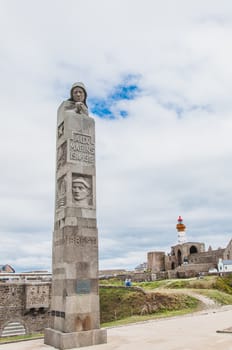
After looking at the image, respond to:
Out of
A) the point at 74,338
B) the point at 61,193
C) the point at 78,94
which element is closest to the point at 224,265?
the point at 61,193

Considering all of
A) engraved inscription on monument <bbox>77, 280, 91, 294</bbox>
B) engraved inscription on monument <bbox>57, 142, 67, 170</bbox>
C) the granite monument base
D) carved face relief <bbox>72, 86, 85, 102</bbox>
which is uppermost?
A: carved face relief <bbox>72, 86, 85, 102</bbox>

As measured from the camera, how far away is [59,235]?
1064 cm

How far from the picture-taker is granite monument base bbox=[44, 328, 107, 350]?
9477mm

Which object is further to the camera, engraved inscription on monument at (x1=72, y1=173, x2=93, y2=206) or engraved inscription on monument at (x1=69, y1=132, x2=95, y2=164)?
engraved inscription on monument at (x1=69, y1=132, x2=95, y2=164)

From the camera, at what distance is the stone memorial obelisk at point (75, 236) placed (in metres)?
9.91

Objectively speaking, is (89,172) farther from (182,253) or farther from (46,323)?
(182,253)

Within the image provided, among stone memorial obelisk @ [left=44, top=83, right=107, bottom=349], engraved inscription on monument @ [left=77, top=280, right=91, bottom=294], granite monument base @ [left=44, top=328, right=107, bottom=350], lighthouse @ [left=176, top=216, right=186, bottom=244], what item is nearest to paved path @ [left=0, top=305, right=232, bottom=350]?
granite monument base @ [left=44, top=328, right=107, bottom=350]

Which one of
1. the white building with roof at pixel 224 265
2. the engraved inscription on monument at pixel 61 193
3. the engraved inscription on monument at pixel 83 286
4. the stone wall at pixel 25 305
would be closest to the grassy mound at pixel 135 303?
the stone wall at pixel 25 305

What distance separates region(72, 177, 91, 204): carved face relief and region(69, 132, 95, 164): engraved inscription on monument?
2.17ft

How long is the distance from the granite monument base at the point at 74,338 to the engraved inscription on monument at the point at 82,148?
16.0 ft

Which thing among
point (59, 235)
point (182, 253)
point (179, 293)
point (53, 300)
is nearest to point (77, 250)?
point (59, 235)

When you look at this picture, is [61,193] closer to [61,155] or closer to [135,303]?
[61,155]

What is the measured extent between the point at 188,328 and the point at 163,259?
169 ft

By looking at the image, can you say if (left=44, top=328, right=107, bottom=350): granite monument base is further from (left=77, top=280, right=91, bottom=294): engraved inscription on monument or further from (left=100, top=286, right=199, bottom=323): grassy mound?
(left=100, top=286, right=199, bottom=323): grassy mound
